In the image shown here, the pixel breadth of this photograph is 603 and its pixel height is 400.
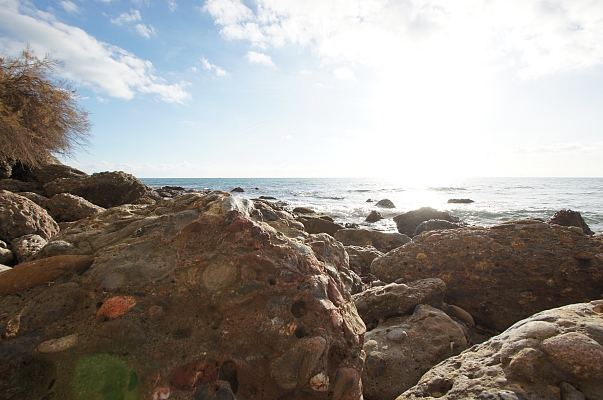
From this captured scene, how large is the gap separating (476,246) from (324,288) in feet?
10.4

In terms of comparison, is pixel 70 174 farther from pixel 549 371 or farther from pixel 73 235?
pixel 549 371

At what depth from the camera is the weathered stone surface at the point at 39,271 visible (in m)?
1.78

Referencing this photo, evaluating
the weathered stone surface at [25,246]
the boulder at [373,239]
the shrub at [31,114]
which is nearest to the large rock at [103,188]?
the shrub at [31,114]

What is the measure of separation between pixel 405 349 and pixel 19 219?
5.57m

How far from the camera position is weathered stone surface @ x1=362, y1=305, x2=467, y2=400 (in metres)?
2.64

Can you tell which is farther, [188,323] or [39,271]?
[39,271]

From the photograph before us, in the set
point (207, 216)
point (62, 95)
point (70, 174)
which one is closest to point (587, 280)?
point (207, 216)

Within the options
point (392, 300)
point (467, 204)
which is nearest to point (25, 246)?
point (392, 300)

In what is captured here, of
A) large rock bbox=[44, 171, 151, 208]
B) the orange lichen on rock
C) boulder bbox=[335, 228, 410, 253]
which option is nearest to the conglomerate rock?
the orange lichen on rock

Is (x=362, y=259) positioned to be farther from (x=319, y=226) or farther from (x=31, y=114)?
(x=31, y=114)

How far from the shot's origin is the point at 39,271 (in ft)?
6.15

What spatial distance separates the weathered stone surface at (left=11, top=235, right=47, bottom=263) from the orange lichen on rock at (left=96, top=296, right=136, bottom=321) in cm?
289

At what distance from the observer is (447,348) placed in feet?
9.77

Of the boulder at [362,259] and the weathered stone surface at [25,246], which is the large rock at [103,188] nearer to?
the weathered stone surface at [25,246]
